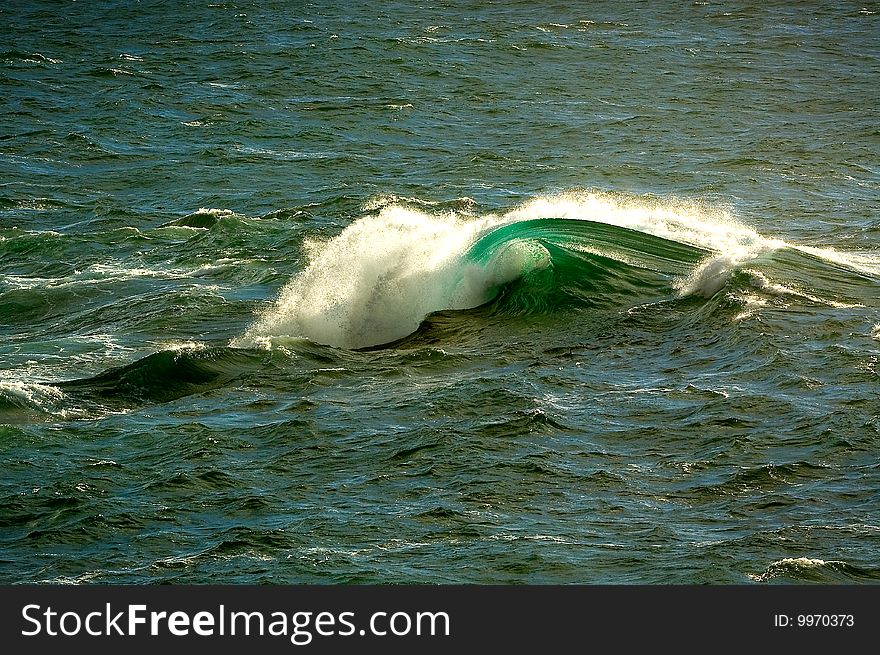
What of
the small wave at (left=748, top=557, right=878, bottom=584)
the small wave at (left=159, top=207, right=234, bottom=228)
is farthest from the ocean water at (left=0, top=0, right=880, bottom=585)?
the small wave at (left=159, top=207, right=234, bottom=228)

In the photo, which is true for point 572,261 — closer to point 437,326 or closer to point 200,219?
point 437,326

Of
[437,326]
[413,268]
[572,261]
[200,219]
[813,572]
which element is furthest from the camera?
[200,219]

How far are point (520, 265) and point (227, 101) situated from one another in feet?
72.4

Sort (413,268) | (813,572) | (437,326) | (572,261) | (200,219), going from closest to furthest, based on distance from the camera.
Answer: (813,572) → (437,326) → (572,261) → (413,268) → (200,219)

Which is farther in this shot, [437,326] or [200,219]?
[200,219]

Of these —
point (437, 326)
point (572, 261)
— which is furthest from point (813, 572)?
point (572, 261)

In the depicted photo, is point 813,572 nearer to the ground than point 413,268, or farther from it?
nearer to the ground

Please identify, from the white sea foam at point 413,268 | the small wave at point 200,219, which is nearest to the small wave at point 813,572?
the white sea foam at point 413,268

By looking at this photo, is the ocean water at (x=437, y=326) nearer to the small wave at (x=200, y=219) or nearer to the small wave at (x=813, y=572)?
the small wave at (x=813, y=572)

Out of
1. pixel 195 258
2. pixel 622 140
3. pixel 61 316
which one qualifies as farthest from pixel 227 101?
pixel 61 316

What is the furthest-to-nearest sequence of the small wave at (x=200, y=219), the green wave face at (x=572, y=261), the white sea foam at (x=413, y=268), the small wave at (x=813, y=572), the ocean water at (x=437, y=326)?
the small wave at (x=200, y=219) → the green wave face at (x=572, y=261) → the white sea foam at (x=413, y=268) → the ocean water at (x=437, y=326) → the small wave at (x=813, y=572)

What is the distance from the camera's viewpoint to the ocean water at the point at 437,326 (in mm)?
14141

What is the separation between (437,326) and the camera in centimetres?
2245

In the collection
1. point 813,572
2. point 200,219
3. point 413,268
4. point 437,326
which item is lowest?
point 813,572
